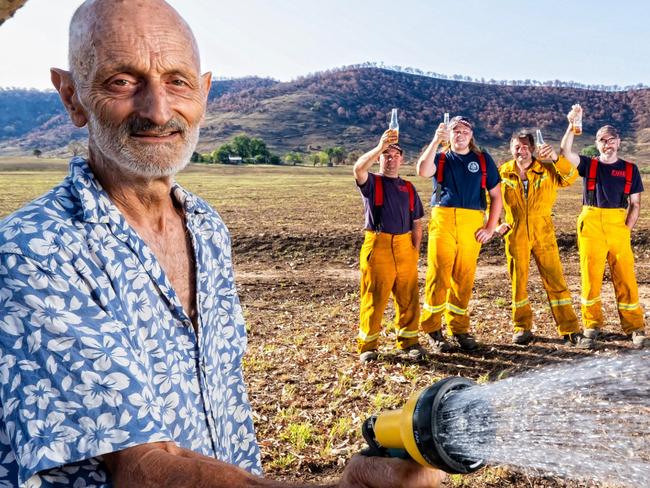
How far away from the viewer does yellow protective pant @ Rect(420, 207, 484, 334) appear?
7.32 m

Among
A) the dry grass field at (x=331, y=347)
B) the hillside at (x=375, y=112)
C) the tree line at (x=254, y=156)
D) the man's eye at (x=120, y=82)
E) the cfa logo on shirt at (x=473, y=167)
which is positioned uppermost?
the hillside at (x=375, y=112)

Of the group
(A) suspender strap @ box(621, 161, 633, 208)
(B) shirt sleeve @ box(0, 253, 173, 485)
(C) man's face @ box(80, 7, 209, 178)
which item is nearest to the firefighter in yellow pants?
(A) suspender strap @ box(621, 161, 633, 208)

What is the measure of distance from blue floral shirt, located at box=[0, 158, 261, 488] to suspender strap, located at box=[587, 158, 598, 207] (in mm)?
7005

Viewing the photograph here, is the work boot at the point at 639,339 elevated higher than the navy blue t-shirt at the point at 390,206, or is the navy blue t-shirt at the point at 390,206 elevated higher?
the navy blue t-shirt at the point at 390,206

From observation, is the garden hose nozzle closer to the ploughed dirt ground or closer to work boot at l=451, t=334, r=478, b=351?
the ploughed dirt ground

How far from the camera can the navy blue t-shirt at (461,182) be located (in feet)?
23.9

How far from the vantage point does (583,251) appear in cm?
780

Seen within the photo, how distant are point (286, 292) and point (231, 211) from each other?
11.6 meters

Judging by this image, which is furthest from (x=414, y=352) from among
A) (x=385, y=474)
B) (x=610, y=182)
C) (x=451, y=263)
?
(x=385, y=474)

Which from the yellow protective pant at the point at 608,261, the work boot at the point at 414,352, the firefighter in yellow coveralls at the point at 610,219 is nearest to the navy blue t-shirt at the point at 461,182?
the firefighter in yellow coveralls at the point at 610,219

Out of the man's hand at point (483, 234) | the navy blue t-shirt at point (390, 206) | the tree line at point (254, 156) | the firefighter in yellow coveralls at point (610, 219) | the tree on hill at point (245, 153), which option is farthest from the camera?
the tree on hill at point (245, 153)

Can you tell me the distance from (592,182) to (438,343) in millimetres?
2813

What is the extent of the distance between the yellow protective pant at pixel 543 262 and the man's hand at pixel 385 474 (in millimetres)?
6967

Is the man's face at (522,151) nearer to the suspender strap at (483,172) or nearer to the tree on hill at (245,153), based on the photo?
the suspender strap at (483,172)
